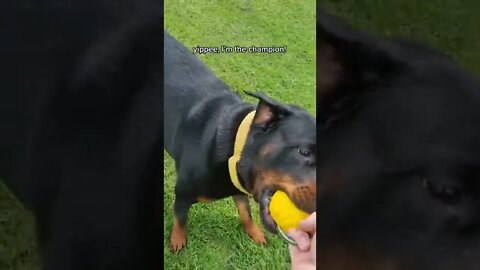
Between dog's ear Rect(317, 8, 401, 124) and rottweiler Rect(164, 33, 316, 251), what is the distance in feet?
0.37

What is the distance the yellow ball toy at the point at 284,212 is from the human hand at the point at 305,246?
18 mm

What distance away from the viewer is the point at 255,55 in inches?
78.8

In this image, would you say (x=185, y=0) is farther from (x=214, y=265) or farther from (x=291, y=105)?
(x=214, y=265)

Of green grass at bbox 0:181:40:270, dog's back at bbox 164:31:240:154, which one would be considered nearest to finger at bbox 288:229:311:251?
dog's back at bbox 164:31:240:154

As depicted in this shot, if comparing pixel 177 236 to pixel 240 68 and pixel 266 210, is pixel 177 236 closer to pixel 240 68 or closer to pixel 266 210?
pixel 266 210

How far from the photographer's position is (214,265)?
2.03 m

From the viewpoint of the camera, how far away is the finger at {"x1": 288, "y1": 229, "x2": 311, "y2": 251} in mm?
1989

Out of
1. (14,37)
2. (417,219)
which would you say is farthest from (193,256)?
(14,37)

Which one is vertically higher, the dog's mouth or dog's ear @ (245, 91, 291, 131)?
dog's ear @ (245, 91, 291, 131)

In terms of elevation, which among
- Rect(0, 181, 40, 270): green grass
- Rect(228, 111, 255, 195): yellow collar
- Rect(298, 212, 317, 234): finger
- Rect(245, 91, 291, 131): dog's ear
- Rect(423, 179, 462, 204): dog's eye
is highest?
Rect(245, 91, 291, 131): dog's ear

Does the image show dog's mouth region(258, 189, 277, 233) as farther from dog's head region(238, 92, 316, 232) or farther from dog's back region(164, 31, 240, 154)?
dog's back region(164, 31, 240, 154)

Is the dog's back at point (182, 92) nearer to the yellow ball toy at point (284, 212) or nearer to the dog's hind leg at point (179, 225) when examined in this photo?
the dog's hind leg at point (179, 225)

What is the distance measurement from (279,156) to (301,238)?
27cm
